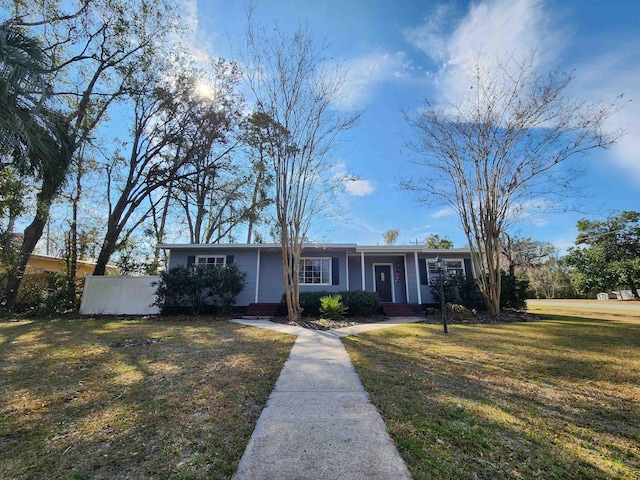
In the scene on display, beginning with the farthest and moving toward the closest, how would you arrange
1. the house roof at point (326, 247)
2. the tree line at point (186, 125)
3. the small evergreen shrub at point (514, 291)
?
the house roof at point (326, 247) < the small evergreen shrub at point (514, 291) < the tree line at point (186, 125)

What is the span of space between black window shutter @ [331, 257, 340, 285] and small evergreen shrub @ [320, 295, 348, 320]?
81.4 inches

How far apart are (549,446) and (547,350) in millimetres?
3846

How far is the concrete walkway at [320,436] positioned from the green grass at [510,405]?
0.50 ft

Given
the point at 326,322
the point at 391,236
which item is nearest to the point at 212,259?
the point at 326,322

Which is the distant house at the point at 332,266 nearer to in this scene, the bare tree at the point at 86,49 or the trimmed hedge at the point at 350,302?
the trimmed hedge at the point at 350,302

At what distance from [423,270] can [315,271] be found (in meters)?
4.68

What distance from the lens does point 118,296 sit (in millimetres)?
11156

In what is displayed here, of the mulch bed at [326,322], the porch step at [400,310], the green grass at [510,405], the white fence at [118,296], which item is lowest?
the green grass at [510,405]

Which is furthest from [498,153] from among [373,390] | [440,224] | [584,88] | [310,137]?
[373,390]

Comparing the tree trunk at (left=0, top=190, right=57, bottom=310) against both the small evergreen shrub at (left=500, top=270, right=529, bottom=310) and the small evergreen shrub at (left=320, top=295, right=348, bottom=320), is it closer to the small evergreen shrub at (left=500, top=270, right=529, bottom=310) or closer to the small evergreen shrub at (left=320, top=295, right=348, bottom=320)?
the small evergreen shrub at (left=320, top=295, right=348, bottom=320)

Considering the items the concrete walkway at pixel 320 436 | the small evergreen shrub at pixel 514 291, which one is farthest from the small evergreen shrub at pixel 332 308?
the small evergreen shrub at pixel 514 291

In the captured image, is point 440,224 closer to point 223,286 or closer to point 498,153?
point 498,153

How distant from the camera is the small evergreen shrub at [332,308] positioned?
31.4 ft

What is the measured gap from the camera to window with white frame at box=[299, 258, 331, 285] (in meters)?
12.2
